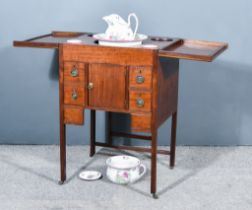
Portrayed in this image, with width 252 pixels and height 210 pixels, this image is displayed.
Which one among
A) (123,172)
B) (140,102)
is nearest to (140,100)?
(140,102)

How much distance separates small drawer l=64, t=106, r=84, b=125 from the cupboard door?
0.29 feet

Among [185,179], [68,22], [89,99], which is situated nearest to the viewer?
[89,99]

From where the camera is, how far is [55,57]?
131 inches

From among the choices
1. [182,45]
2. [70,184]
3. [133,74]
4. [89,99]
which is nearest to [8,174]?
[70,184]

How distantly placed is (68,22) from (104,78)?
0.78 metres

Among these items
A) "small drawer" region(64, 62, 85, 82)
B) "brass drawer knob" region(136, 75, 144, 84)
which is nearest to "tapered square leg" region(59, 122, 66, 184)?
"small drawer" region(64, 62, 85, 82)

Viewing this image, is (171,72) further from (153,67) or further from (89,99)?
(89,99)

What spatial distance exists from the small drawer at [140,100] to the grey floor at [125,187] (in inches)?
17.9

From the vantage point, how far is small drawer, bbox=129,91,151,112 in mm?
2605

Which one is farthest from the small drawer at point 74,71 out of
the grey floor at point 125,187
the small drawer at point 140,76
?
the grey floor at point 125,187

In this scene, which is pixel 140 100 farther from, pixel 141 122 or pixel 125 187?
pixel 125 187

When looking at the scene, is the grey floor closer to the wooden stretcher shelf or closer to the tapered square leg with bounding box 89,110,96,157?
the tapered square leg with bounding box 89,110,96,157

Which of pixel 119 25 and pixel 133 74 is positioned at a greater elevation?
pixel 119 25

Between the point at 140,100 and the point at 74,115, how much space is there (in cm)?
36
